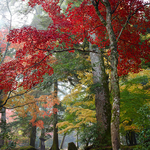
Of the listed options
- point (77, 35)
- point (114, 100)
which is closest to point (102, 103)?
point (114, 100)

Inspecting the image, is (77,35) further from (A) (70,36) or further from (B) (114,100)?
(B) (114,100)

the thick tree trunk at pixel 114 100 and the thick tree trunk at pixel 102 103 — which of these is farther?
the thick tree trunk at pixel 102 103

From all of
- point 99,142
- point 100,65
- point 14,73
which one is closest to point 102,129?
point 99,142

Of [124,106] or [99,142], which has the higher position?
[124,106]

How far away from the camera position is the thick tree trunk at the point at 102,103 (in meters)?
5.97

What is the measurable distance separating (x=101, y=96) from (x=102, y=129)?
159 cm

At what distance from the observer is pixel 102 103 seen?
6.51 metres

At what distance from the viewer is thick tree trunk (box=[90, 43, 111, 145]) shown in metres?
5.97

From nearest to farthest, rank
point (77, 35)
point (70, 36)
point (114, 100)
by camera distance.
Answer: point (114, 100) < point (70, 36) < point (77, 35)

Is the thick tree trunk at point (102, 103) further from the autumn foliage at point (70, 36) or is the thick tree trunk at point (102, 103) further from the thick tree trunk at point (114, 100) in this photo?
the thick tree trunk at point (114, 100)

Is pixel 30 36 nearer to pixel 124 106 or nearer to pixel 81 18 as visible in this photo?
pixel 81 18

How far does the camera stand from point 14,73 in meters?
5.35

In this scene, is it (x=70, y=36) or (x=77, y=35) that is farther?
(x=77, y=35)

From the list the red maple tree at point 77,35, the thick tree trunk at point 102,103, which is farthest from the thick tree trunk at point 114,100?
the thick tree trunk at point 102,103
